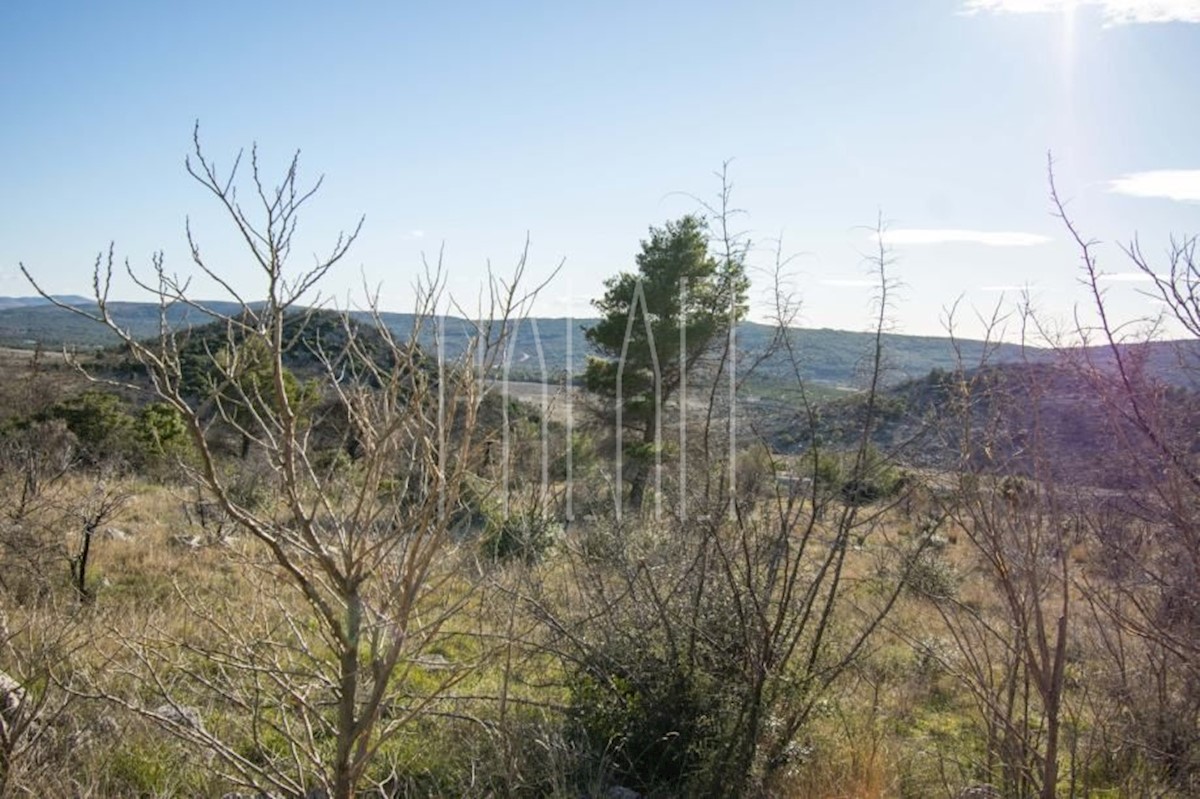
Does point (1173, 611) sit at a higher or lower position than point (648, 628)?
higher

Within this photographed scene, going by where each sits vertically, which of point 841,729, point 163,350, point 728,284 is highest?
point 728,284

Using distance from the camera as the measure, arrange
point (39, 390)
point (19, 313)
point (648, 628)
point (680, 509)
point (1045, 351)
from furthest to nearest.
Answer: point (19, 313), point (39, 390), point (680, 509), point (648, 628), point (1045, 351)

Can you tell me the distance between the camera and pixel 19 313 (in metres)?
88.0

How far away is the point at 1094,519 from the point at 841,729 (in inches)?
76.0

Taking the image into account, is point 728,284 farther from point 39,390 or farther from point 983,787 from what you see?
point 39,390

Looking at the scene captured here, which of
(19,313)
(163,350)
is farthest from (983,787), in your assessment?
(19,313)

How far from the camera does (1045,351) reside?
10.9 feet

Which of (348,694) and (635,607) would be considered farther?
(635,607)

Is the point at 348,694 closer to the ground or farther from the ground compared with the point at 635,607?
farther from the ground

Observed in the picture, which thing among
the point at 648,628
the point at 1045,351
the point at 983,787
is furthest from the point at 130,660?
the point at 1045,351

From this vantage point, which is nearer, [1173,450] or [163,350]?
[163,350]

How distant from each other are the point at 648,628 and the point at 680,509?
74 cm

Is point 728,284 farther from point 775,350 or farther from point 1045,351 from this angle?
point 1045,351

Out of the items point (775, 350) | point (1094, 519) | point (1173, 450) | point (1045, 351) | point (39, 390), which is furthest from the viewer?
point (39, 390)
